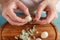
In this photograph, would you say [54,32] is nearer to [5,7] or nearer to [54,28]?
[54,28]

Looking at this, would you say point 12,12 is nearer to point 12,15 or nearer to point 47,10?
point 12,15

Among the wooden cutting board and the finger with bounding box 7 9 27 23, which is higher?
the finger with bounding box 7 9 27 23

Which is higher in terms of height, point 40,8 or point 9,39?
point 40,8

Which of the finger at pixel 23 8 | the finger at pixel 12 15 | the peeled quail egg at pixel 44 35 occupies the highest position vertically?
the finger at pixel 23 8

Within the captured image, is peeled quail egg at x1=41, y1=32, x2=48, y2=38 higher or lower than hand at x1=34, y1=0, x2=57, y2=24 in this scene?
lower

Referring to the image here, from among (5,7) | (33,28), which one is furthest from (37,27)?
(5,7)

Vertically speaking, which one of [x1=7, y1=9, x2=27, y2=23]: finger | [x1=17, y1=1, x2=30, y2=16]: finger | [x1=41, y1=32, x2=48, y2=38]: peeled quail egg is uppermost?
[x1=17, y1=1, x2=30, y2=16]: finger

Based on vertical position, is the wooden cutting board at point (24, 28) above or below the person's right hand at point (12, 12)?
below

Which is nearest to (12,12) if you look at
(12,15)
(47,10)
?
(12,15)

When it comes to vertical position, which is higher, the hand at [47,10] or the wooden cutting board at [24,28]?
the hand at [47,10]
